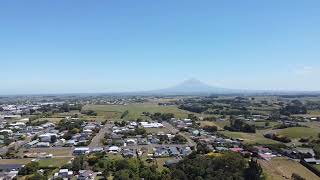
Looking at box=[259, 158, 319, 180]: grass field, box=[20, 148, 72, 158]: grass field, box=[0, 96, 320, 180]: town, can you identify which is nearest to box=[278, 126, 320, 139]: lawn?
box=[0, 96, 320, 180]: town

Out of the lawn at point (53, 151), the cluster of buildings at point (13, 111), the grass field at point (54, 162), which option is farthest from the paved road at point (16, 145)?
the cluster of buildings at point (13, 111)

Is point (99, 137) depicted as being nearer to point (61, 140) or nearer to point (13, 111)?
point (61, 140)

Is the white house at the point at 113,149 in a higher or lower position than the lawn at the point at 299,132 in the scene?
lower

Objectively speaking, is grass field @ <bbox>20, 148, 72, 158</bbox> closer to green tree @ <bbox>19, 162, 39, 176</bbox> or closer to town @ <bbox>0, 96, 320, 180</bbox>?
town @ <bbox>0, 96, 320, 180</bbox>

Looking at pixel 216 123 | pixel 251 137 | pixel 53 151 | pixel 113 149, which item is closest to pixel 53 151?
pixel 53 151

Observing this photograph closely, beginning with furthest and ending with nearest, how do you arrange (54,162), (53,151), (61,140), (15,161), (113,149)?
(61,140) < (53,151) < (113,149) < (15,161) < (54,162)

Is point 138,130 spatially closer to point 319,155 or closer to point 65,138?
point 65,138

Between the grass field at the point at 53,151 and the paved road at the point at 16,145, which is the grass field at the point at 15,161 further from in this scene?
the paved road at the point at 16,145

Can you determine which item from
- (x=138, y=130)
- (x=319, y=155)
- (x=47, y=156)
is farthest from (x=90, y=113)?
(x=319, y=155)
